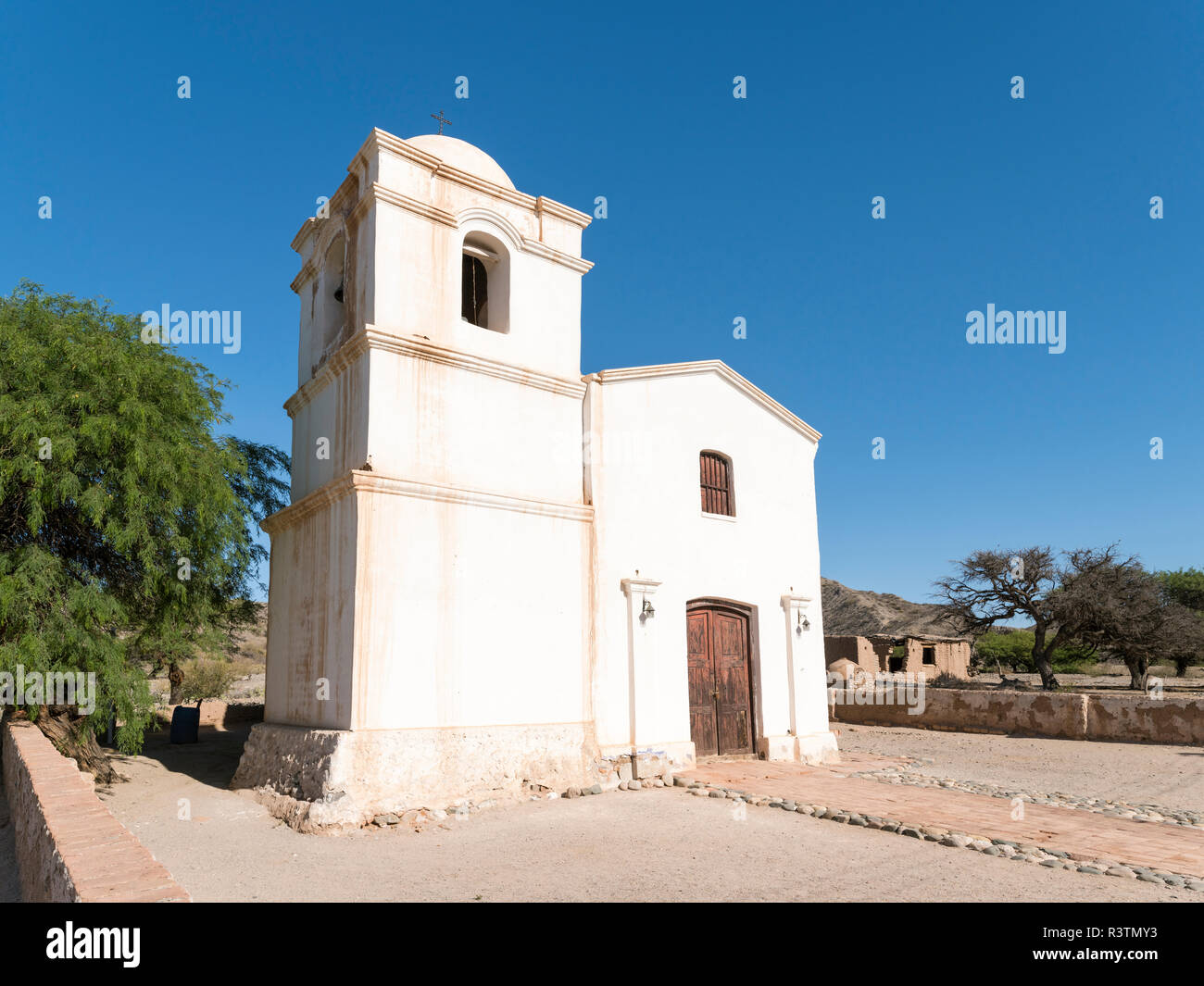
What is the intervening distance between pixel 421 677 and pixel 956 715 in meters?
14.2

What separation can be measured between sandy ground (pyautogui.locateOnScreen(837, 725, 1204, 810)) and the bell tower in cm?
729

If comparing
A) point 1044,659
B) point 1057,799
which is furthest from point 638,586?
point 1044,659

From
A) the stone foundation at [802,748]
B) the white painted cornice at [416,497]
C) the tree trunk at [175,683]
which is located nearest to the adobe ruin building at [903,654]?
the stone foundation at [802,748]

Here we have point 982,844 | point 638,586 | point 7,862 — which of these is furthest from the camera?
point 638,586

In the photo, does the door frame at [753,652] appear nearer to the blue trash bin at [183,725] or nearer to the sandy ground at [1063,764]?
the sandy ground at [1063,764]

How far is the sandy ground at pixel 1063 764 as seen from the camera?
1178 cm

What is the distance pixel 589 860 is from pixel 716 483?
7673mm

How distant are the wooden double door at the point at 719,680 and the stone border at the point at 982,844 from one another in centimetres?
211

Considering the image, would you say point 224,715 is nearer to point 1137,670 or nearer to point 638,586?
point 638,586

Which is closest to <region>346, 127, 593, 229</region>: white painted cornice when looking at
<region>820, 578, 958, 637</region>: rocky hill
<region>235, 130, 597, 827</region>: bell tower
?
<region>235, 130, 597, 827</region>: bell tower

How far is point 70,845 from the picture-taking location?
192 inches

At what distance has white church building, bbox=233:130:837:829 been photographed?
32.8ft

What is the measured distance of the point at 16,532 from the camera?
12.0m

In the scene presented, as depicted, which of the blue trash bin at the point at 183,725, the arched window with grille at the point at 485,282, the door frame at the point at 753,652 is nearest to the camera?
the arched window with grille at the point at 485,282
